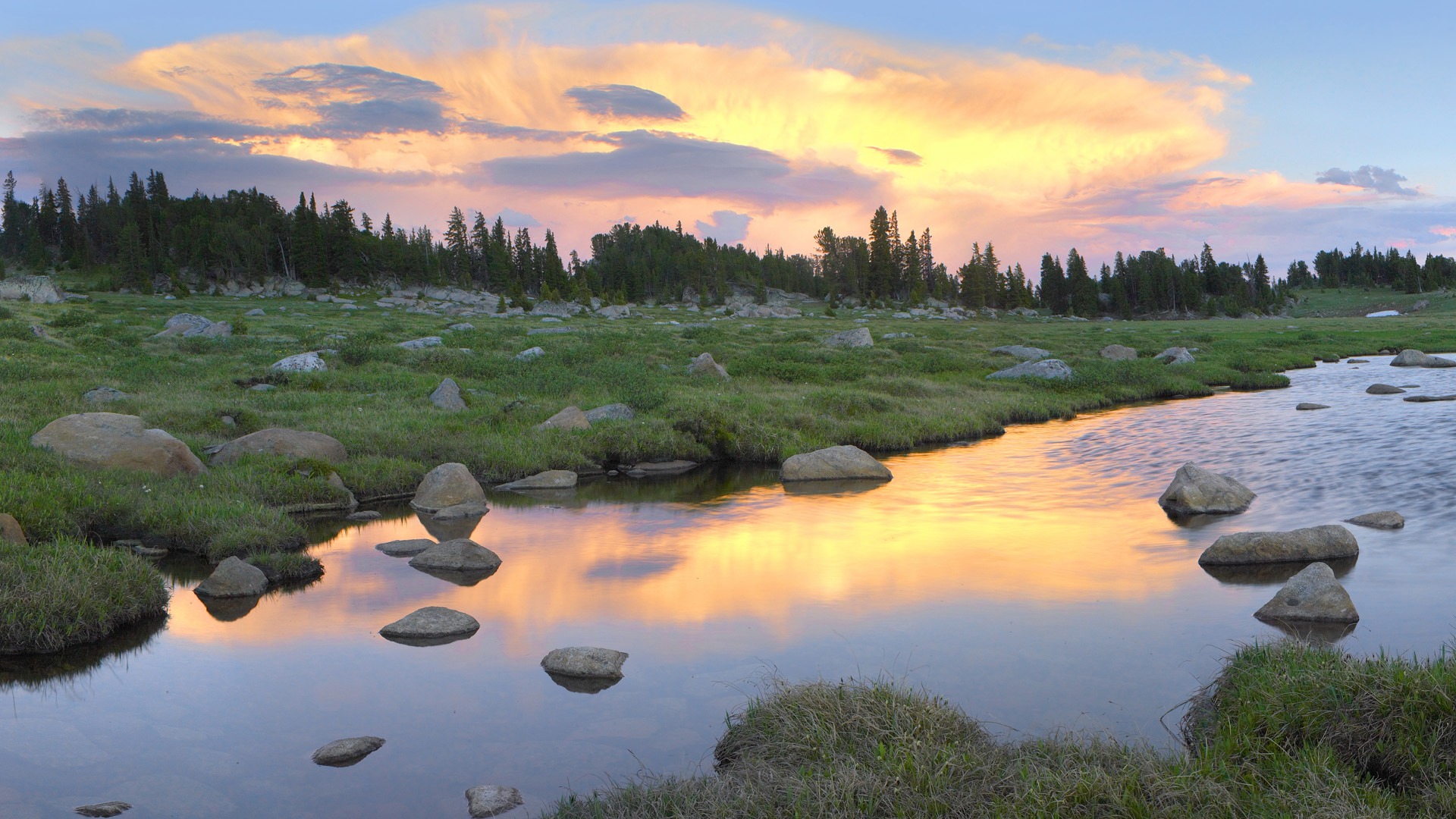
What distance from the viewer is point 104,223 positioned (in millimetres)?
138500

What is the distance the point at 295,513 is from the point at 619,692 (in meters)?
10.6

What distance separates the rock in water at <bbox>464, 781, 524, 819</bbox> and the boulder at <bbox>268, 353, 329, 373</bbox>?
81.2 ft

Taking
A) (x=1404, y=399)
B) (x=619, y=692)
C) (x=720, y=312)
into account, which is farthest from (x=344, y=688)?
(x=720, y=312)

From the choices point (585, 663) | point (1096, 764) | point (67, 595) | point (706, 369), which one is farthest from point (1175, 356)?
point (67, 595)

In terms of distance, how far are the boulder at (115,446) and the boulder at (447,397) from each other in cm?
792

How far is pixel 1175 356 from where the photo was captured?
1789 inches

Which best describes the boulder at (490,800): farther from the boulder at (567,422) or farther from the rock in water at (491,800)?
the boulder at (567,422)

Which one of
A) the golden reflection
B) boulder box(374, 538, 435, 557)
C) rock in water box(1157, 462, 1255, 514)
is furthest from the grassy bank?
rock in water box(1157, 462, 1255, 514)

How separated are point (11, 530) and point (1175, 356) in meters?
46.1

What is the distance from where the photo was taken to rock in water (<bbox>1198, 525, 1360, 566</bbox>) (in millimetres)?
12828

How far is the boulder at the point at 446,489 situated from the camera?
18078 millimetres

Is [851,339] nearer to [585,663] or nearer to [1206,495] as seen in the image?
[1206,495]

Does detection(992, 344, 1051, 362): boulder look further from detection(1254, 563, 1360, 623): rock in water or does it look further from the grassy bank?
the grassy bank

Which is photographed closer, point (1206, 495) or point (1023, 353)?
point (1206, 495)
